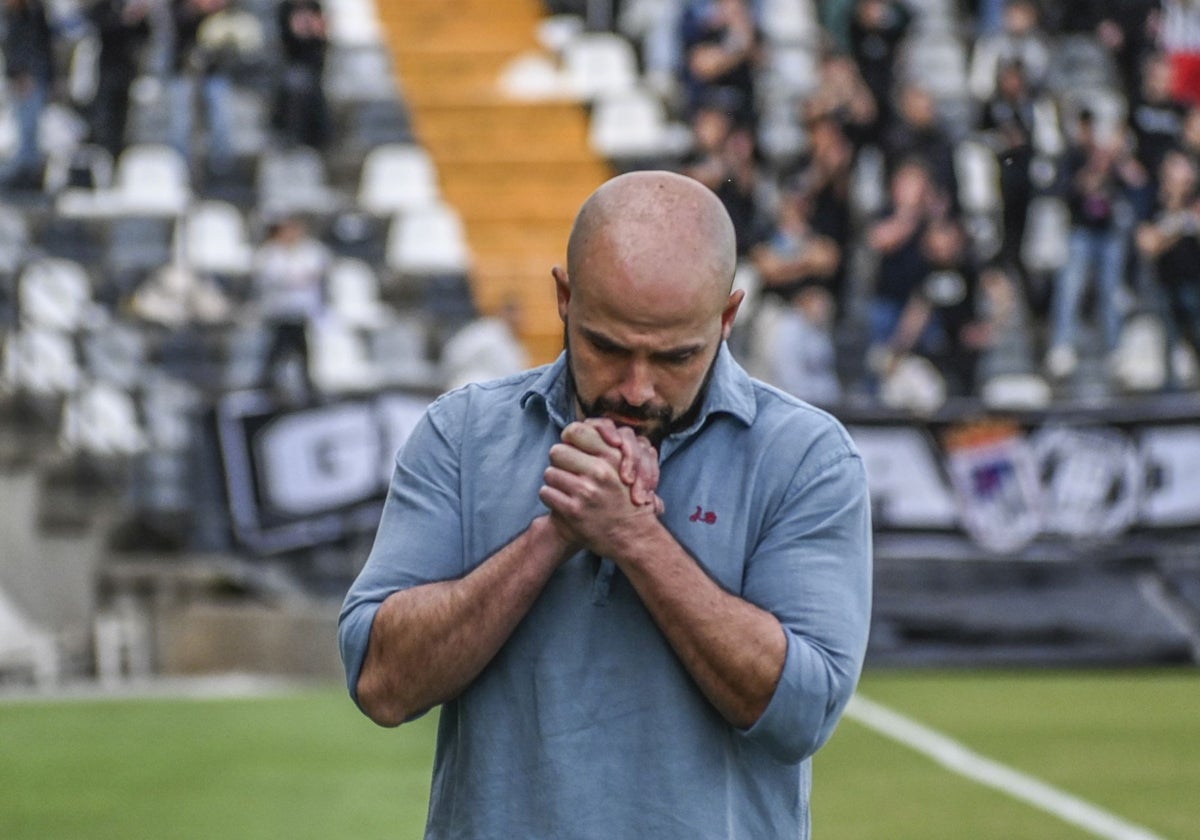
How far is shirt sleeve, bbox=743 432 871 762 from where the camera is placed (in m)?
2.89

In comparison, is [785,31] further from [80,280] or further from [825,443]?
[825,443]

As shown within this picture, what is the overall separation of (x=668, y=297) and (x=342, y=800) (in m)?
7.65

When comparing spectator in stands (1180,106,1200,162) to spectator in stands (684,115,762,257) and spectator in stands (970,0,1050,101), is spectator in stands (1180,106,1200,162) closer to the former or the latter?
spectator in stands (970,0,1050,101)

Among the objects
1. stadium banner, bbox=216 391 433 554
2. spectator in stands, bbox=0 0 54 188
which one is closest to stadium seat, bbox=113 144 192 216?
spectator in stands, bbox=0 0 54 188

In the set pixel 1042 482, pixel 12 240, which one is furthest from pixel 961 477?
pixel 12 240

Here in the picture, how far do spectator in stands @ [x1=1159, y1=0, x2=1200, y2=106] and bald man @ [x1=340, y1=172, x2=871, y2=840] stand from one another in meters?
Result: 22.2

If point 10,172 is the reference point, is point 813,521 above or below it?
above

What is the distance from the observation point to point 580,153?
75.9ft

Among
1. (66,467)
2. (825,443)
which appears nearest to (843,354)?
(66,467)

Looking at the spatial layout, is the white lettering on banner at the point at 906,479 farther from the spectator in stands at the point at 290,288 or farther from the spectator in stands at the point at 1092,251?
the spectator in stands at the point at 290,288

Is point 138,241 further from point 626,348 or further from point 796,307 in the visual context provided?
point 626,348

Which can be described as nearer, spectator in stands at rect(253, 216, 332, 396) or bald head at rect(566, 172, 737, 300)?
bald head at rect(566, 172, 737, 300)

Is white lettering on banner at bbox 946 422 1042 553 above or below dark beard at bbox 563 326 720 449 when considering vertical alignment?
below

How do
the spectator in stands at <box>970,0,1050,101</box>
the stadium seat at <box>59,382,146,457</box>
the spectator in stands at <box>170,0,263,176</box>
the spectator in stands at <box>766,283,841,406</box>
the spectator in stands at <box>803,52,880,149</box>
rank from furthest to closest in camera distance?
the spectator in stands at <box>170,0,263,176</box>
the spectator in stands at <box>970,0,1050,101</box>
the spectator in stands at <box>803,52,880,149</box>
the spectator in stands at <box>766,283,841,406</box>
the stadium seat at <box>59,382,146,457</box>
